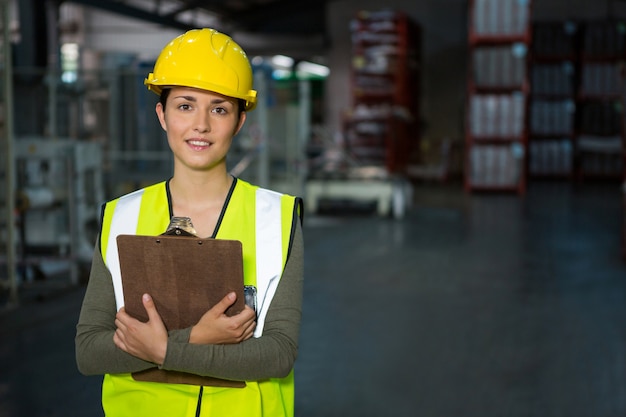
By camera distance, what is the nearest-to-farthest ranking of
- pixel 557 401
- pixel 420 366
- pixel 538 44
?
pixel 557 401 < pixel 420 366 < pixel 538 44

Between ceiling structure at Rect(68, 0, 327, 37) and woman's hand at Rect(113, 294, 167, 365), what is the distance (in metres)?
17.9

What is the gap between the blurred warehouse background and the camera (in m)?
6.60

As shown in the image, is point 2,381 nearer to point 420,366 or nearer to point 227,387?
point 420,366

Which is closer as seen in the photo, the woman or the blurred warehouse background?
the woman

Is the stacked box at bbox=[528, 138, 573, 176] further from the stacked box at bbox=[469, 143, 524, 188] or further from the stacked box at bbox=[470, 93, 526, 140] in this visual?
the stacked box at bbox=[470, 93, 526, 140]

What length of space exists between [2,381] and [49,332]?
91cm

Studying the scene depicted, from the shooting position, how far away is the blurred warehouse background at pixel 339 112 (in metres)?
6.60

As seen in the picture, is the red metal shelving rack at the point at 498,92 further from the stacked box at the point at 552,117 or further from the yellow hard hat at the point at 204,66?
the yellow hard hat at the point at 204,66

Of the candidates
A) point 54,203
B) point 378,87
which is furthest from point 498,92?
point 54,203

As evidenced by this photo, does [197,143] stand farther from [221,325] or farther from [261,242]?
[221,325]

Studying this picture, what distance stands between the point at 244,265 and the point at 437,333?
340 centimetres

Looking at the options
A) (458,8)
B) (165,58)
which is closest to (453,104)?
(458,8)

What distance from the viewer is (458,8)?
20250 mm

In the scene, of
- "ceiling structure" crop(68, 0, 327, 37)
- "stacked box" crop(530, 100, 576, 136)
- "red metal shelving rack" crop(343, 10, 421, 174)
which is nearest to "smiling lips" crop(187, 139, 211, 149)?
"red metal shelving rack" crop(343, 10, 421, 174)
